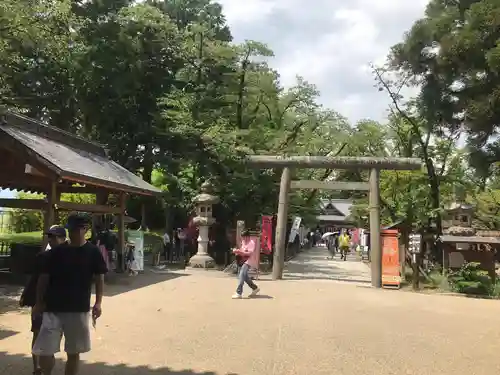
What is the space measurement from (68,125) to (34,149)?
1369cm

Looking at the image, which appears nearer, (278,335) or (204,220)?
(278,335)

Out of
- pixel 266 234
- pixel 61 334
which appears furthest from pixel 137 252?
pixel 61 334

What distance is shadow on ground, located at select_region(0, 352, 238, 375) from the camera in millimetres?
5383

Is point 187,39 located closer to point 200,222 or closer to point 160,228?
point 200,222

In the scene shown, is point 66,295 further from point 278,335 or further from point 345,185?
point 345,185

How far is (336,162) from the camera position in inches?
642

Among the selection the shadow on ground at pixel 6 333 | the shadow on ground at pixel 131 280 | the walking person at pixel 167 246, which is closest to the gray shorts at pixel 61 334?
the shadow on ground at pixel 6 333

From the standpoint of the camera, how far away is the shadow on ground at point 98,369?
538 cm

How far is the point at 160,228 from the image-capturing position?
29.8 metres

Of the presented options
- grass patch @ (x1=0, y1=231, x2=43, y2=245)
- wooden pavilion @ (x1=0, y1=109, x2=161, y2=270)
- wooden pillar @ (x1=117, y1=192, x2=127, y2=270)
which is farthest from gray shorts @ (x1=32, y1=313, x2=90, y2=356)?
grass patch @ (x1=0, y1=231, x2=43, y2=245)

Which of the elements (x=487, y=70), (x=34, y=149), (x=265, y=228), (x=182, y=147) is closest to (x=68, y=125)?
(x=182, y=147)

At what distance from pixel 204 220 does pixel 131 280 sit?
5442 mm

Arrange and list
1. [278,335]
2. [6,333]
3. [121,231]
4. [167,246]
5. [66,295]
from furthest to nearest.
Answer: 1. [167,246]
2. [121,231]
3. [278,335]
4. [6,333]
5. [66,295]

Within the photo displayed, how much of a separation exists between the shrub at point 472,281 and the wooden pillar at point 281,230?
17.2 ft
